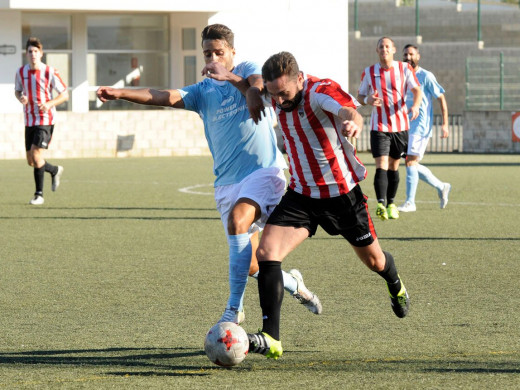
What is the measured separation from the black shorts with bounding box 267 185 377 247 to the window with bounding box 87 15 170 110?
2498 cm

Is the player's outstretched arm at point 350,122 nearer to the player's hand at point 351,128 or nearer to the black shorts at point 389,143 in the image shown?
the player's hand at point 351,128

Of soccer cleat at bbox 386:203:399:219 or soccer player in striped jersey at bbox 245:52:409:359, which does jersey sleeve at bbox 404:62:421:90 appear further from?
soccer player in striped jersey at bbox 245:52:409:359

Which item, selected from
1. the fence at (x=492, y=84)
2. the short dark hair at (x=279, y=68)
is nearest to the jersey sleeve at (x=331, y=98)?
the short dark hair at (x=279, y=68)

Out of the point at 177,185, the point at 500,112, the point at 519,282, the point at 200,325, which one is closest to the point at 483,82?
the point at 500,112

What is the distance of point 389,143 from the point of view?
12578 mm

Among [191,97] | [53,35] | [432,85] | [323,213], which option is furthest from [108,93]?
[53,35]

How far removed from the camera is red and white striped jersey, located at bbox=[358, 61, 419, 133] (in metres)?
12.5

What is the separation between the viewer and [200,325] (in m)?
6.50

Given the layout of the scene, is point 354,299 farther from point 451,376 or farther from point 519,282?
point 451,376

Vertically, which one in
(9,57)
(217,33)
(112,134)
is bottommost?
(112,134)

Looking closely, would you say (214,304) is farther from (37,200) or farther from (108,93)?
(37,200)

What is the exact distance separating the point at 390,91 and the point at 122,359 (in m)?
7.69

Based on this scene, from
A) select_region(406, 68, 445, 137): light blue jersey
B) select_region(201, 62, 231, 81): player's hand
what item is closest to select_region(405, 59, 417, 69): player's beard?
select_region(406, 68, 445, 137): light blue jersey

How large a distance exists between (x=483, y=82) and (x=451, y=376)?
1018 inches
